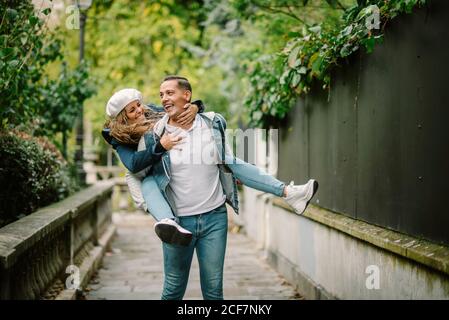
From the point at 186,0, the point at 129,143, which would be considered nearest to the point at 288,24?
the point at 129,143

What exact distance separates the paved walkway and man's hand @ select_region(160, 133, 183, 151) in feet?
12.5

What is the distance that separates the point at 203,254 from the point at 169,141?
0.87 meters

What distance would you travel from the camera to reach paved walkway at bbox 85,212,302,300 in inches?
317

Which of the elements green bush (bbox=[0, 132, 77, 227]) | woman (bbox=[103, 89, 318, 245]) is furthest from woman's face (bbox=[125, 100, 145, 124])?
green bush (bbox=[0, 132, 77, 227])

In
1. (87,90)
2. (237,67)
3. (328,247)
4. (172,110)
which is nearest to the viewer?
(172,110)

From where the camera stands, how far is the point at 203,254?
15.2 feet

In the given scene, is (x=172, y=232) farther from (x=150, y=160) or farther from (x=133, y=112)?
(x=133, y=112)

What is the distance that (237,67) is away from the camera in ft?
48.1

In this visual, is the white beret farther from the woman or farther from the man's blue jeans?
the man's blue jeans

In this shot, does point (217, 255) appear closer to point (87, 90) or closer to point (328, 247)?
point (328, 247)

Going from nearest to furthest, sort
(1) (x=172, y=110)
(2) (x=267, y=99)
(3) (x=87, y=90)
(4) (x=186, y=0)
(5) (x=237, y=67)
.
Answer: (1) (x=172, y=110), (2) (x=267, y=99), (3) (x=87, y=90), (5) (x=237, y=67), (4) (x=186, y=0)

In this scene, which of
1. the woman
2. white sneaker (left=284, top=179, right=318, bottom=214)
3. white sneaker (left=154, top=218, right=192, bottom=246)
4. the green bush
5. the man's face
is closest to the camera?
white sneaker (left=154, top=218, right=192, bottom=246)
